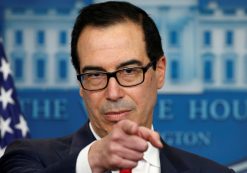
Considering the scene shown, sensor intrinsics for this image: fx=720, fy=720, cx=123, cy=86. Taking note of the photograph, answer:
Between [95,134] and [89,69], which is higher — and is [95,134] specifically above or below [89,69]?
below

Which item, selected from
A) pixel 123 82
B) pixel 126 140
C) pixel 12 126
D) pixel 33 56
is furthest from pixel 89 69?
pixel 33 56

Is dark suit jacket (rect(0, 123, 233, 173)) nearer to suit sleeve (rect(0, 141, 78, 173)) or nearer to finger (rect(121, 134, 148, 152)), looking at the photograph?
suit sleeve (rect(0, 141, 78, 173))

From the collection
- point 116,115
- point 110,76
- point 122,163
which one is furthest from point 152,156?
point 122,163

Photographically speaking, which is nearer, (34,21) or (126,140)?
(126,140)

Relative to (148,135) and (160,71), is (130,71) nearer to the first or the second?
(160,71)

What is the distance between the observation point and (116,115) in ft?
6.88

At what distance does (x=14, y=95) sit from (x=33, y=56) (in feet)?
1.01

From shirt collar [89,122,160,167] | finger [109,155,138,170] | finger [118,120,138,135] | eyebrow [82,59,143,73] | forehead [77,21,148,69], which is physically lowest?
shirt collar [89,122,160,167]

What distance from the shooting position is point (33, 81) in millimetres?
3744

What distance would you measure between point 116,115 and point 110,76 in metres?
0.12

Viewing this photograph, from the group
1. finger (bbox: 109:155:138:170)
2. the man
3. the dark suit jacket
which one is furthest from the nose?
finger (bbox: 109:155:138:170)

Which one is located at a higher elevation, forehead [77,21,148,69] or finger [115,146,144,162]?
forehead [77,21,148,69]

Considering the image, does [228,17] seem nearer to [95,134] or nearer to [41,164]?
[95,134]

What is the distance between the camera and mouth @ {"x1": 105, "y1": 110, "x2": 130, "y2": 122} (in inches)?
82.3
